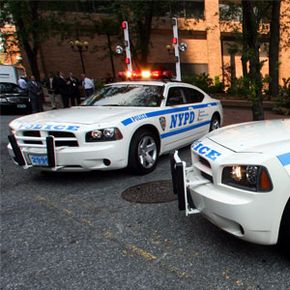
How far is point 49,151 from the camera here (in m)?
5.04

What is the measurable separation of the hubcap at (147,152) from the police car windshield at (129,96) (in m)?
0.73

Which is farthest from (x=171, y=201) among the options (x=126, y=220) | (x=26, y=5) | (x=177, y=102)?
(x=26, y=5)

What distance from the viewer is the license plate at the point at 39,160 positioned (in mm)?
5135

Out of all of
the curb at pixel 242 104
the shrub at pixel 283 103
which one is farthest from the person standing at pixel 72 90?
the shrub at pixel 283 103

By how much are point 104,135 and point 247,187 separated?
2.73m

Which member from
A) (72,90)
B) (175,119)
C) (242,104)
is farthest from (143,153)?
(72,90)

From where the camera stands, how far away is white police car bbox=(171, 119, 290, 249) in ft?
8.91

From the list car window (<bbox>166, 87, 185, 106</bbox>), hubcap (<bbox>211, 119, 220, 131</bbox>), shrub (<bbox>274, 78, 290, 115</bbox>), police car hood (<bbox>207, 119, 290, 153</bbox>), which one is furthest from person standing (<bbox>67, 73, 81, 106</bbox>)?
police car hood (<bbox>207, 119, 290, 153</bbox>)

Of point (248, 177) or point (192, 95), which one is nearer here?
point (248, 177)

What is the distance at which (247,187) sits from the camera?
2793 mm

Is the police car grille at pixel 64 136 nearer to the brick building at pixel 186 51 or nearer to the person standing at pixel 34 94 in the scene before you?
the person standing at pixel 34 94

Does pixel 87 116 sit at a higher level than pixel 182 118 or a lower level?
higher

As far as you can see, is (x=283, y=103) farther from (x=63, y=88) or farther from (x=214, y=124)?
(x=63, y=88)

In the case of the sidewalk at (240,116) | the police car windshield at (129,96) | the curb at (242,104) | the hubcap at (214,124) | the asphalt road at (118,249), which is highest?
the police car windshield at (129,96)
